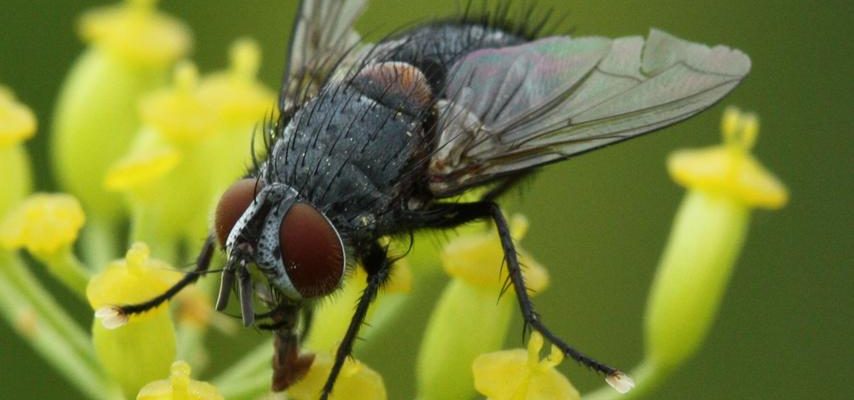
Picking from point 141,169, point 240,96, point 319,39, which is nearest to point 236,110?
point 240,96

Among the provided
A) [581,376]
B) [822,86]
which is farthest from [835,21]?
[581,376]

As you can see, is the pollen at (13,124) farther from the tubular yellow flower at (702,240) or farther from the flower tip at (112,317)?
the tubular yellow flower at (702,240)

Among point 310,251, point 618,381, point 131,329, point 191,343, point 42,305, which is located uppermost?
point 310,251

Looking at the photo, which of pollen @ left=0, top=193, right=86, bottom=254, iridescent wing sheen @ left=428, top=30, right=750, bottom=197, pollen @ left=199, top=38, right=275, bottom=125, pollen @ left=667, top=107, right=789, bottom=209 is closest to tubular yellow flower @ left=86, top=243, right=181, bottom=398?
pollen @ left=0, top=193, right=86, bottom=254

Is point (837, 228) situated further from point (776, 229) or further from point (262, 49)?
point (262, 49)

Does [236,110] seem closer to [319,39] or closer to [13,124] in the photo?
[319,39]

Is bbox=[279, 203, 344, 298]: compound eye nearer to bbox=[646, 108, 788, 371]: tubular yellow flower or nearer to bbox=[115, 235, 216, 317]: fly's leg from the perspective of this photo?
bbox=[115, 235, 216, 317]: fly's leg
